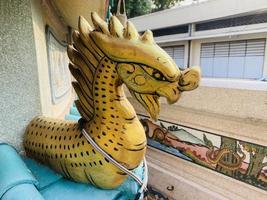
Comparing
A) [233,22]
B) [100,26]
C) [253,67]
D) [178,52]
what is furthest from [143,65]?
[178,52]

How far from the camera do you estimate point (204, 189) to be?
3.79 feet

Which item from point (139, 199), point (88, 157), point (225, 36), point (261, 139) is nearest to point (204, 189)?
point (261, 139)

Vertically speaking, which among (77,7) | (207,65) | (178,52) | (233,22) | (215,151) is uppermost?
(233,22)

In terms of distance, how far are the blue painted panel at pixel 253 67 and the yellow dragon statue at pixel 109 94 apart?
748 centimetres

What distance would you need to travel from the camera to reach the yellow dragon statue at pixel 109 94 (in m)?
0.55

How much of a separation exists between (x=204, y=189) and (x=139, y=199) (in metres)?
0.59

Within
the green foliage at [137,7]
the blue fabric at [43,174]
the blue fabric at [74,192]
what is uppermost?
the green foliage at [137,7]

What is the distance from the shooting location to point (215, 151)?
1.13 m

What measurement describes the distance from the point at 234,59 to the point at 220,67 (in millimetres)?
582

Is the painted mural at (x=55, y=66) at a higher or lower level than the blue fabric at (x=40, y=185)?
higher

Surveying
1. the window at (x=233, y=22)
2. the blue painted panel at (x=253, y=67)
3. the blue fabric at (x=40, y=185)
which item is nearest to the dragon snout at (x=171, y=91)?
the blue fabric at (x=40, y=185)

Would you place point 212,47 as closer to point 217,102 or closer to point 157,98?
point 217,102

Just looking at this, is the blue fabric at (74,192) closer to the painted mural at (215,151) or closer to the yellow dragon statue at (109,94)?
the yellow dragon statue at (109,94)

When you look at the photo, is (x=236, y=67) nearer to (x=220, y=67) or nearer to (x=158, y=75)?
(x=220, y=67)
